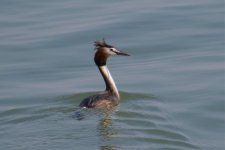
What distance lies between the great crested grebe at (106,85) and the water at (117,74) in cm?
19

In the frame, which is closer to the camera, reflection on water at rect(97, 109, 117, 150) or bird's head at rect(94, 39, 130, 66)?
reflection on water at rect(97, 109, 117, 150)

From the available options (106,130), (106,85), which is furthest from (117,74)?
(106,130)

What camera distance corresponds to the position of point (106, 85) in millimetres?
17062

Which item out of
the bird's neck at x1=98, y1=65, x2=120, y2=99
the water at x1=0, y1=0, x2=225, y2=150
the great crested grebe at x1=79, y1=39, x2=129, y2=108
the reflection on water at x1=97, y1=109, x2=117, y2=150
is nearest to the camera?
the reflection on water at x1=97, y1=109, x2=117, y2=150

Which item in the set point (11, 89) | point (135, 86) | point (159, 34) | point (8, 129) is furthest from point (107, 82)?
point (159, 34)

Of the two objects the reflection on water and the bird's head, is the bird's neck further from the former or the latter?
the reflection on water

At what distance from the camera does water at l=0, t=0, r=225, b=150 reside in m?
14.3

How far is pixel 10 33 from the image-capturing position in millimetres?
21625

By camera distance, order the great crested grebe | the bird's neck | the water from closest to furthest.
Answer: the water
the great crested grebe
the bird's neck

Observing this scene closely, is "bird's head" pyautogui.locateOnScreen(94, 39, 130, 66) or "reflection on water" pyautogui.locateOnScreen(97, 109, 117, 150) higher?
"bird's head" pyautogui.locateOnScreen(94, 39, 130, 66)

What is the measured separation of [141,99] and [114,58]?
10.9 ft

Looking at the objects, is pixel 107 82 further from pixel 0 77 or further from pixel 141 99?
pixel 0 77

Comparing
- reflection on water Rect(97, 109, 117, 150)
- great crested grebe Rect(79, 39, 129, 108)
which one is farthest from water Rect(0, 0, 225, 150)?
great crested grebe Rect(79, 39, 129, 108)

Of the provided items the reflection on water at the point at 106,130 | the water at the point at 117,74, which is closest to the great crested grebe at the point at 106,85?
the water at the point at 117,74
